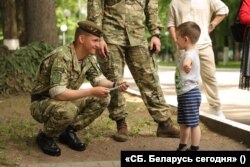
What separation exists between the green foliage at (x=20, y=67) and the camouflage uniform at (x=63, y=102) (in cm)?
630

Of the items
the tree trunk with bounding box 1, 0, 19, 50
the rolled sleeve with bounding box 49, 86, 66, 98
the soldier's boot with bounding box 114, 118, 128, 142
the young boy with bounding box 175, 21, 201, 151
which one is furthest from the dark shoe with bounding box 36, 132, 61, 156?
the tree trunk with bounding box 1, 0, 19, 50

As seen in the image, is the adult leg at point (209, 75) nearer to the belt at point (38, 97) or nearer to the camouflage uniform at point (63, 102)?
the camouflage uniform at point (63, 102)

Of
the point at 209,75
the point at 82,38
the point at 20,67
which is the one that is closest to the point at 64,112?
the point at 82,38

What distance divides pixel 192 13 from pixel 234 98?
476 centimetres

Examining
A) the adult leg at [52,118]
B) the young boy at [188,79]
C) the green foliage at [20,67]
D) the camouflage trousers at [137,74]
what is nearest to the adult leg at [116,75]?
the camouflage trousers at [137,74]

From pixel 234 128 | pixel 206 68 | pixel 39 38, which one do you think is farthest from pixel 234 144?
pixel 39 38

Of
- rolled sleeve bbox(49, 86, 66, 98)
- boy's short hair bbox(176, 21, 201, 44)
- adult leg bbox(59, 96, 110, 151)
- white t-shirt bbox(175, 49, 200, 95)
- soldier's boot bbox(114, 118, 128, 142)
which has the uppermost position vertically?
boy's short hair bbox(176, 21, 201, 44)

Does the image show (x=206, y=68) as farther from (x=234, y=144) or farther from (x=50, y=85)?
(x=50, y=85)

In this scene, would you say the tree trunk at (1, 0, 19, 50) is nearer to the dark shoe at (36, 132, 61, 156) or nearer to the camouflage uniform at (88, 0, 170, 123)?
the camouflage uniform at (88, 0, 170, 123)

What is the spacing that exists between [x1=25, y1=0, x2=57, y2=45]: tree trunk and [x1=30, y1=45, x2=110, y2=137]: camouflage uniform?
6.92 m

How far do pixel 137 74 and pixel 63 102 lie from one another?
4.16 feet

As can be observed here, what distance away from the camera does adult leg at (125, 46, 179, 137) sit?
247 inches

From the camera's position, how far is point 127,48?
6.27m

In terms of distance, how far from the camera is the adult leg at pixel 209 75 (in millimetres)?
7297
